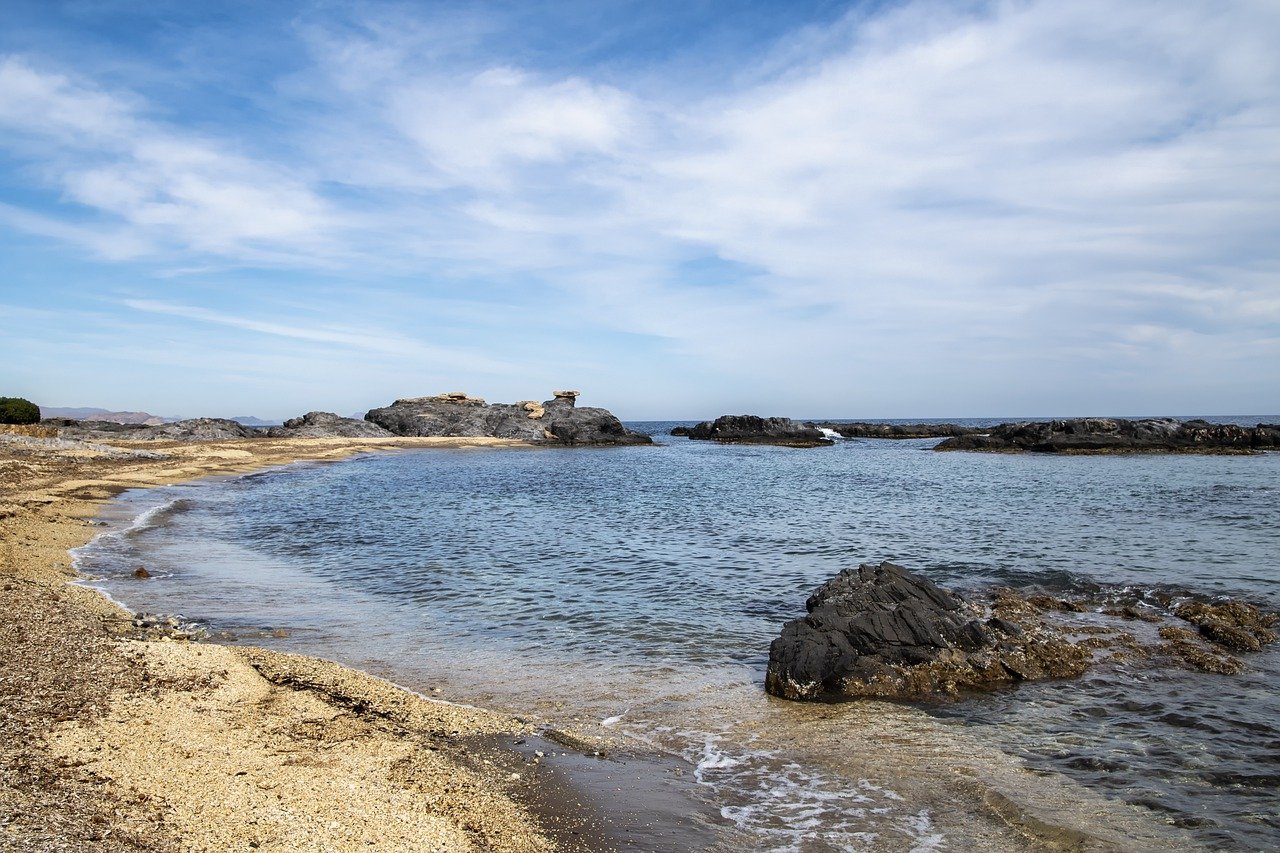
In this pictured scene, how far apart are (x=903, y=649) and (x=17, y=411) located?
6359cm

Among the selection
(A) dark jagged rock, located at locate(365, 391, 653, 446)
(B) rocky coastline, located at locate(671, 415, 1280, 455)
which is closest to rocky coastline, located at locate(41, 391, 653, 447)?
(A) dark jagged rock, located at locate(365, 391, 653, 446)

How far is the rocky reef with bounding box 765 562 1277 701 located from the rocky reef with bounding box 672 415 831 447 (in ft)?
237

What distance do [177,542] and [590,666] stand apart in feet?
48.5

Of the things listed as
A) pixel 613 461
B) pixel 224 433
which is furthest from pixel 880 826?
pixel 224 433

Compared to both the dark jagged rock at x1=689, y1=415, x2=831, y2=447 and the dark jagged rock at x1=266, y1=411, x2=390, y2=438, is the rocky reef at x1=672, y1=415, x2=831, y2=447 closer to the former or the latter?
the dark jagged rock at x1=689, y1=415, x2=831, y2=447

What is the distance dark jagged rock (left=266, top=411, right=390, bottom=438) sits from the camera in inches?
3204

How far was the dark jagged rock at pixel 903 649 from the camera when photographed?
9.30 m

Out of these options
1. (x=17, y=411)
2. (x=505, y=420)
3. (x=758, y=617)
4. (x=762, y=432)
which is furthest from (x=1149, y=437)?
(x=17, y=411)

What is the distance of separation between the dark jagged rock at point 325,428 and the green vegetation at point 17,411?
25486mm

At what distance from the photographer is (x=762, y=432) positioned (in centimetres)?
9594

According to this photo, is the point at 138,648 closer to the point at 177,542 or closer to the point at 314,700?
the point at 314,700

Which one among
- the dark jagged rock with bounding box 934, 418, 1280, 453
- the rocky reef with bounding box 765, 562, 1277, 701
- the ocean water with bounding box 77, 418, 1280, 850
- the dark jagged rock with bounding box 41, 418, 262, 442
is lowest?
the ocean water with bounding box 77, 418, 1280, 850

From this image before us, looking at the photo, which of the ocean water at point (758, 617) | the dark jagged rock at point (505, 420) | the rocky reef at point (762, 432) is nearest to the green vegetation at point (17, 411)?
the ocean water at point (758, 617)

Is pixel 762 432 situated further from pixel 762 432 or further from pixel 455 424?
pixel 455 424
